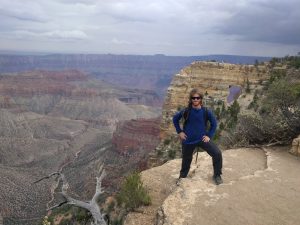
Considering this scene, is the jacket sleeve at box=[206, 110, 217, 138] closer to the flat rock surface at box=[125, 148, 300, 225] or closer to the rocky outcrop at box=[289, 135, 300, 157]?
the flat rock surface at box=[125, 148, 300, 225]

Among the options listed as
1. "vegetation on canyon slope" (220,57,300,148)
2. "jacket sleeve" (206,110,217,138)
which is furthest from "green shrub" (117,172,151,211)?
"vegetation on canyon slope" (220,57,300,148)

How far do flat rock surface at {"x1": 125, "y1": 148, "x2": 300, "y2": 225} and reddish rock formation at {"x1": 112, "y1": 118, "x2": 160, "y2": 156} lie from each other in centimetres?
5476

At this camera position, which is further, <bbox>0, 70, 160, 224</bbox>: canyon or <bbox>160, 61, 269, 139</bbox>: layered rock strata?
<bbox>0, 70, 160, 224</bbox>: canyon

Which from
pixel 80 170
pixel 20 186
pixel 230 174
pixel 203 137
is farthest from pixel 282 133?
pixel 80 170

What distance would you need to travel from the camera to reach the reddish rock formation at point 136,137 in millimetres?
67375

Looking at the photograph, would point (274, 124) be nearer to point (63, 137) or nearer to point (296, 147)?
point (296, 147)

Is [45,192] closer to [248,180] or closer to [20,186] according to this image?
[20,186]

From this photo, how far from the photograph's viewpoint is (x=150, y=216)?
7.87 m

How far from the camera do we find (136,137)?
75000 millimetres

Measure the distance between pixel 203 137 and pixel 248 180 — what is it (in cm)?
127

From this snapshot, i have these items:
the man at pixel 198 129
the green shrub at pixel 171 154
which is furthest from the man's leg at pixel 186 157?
the green shrub at pixel 171 154

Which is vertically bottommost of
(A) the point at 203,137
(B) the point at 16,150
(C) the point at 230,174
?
(B) the point at 16,150

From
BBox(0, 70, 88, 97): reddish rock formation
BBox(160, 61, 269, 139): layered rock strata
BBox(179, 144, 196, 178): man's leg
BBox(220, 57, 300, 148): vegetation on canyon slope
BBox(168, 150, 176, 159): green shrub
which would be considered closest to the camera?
BBox(179, 144, 196, 178): man's leg

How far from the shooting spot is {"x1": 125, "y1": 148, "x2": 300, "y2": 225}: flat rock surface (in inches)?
266
